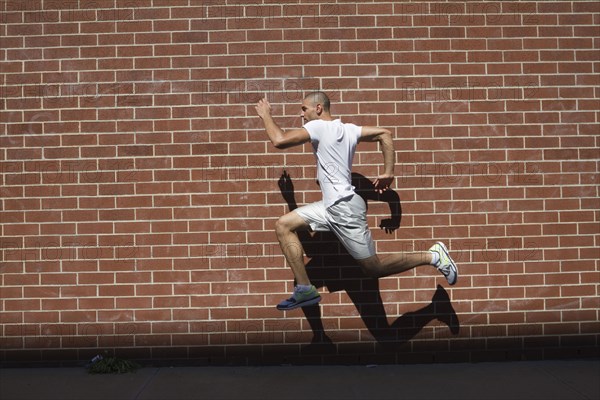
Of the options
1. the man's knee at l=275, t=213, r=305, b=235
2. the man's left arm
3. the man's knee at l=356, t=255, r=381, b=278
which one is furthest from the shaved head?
the man's knee at l=356, t=255, r=381, b=278

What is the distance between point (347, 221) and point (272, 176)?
96cm

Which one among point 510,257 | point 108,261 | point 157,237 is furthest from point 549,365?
point 108,261

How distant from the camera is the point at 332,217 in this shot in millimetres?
Result: 4762

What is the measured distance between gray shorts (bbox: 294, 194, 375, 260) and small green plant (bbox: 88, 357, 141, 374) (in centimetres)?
203

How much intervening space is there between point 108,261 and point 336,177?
2.20m

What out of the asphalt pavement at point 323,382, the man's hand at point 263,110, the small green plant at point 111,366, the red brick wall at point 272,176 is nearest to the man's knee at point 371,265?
the red brick wall at point 272,176

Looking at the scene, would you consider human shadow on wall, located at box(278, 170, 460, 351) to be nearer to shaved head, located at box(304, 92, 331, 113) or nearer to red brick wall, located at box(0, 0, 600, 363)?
red brick wall, located at box(0, 0, 600, 363)

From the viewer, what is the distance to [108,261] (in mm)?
5367

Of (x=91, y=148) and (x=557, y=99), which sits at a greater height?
(x=557, y=99)

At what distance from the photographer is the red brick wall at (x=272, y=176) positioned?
537cm

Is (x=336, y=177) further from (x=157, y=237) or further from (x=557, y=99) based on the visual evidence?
(x=557, y=99)

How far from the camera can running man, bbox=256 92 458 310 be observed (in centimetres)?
473

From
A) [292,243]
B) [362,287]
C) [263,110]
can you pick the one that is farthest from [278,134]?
[362,287]

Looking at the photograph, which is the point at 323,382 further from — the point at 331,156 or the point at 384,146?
the point at 384,146
